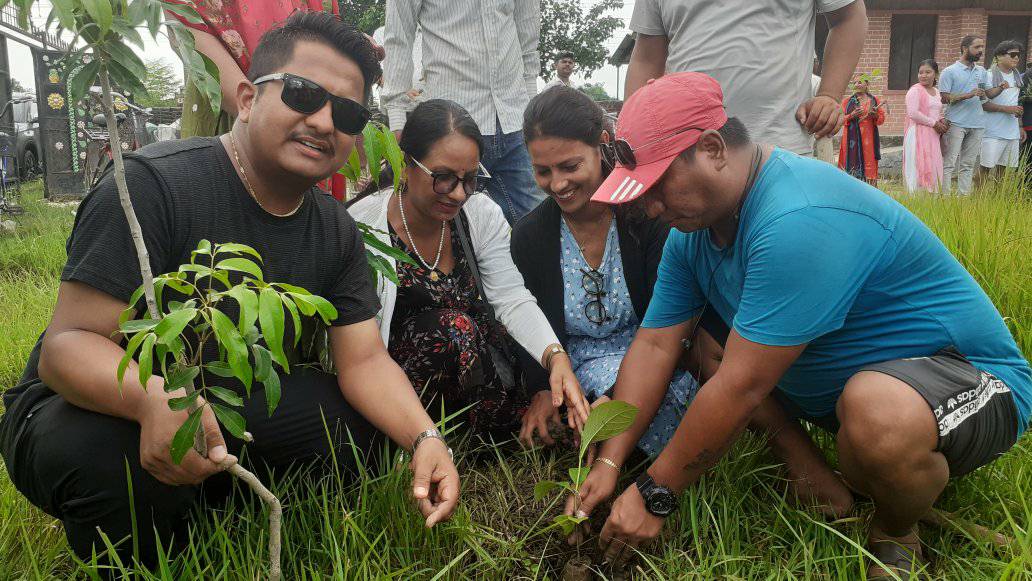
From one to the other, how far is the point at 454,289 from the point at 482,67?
1242 millimetres

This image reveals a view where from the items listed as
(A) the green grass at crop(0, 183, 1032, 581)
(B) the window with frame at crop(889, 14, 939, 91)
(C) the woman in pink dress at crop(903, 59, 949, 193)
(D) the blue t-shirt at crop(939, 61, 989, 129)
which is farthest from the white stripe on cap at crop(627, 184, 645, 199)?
(B) the window with frame at crop(889, 14, 939, 91)

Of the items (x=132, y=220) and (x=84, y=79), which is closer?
(x=84, y=79)

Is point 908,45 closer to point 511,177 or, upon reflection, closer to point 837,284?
point 511,177

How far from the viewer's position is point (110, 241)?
1492 millimetres

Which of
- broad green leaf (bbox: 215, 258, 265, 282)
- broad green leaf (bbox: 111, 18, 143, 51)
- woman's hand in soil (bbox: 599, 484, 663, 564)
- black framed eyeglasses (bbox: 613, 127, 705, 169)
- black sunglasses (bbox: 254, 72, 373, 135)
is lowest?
woman's hand in soil (bbox: 599, 484, 663, 564)

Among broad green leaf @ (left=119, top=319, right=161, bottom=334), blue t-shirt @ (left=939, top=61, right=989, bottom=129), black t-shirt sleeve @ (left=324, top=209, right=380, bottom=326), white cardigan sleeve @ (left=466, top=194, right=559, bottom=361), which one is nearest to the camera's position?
broad green leaf @ (left=119, top=319, right=161, bottom=334)

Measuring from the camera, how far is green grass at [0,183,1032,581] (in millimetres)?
1632

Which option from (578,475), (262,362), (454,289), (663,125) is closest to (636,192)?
(663,125)

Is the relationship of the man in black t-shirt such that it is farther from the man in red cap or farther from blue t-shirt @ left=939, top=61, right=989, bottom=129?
blue t-shirt @ left=939, top=61, right=989, bottom=129

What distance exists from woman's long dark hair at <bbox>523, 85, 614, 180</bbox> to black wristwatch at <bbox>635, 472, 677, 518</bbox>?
41.4 inches

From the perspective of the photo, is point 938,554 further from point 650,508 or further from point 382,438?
point 382,438

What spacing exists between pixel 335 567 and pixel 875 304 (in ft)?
4.39

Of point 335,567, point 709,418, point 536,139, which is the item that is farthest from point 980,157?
point 335,567

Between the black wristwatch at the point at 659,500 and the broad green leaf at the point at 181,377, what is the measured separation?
1.05 m
